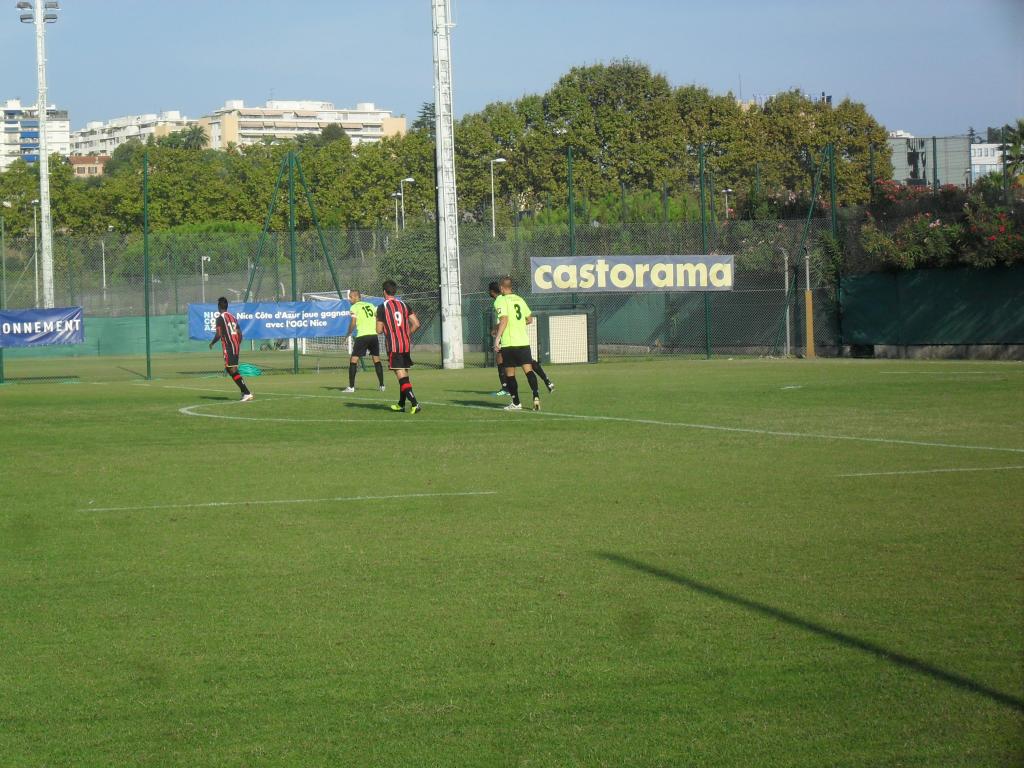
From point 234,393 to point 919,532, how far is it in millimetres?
17565

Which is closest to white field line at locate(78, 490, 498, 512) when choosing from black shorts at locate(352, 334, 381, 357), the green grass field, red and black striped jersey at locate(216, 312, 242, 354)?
the green grass field

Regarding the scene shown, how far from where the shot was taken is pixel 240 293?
3978 cm

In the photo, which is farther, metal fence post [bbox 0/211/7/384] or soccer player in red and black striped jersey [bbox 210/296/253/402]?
metal fence post [bbox 0/211/7/384]

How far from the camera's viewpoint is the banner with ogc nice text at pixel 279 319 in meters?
30.6

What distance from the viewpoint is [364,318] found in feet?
81.5

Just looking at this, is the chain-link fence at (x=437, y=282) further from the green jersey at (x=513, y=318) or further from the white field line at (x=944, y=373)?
the green jersey at (x=513, y=318)

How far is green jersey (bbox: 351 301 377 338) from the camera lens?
24.7m

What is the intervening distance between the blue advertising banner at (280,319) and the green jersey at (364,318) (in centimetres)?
604

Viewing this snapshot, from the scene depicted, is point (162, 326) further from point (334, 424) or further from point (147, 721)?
point (147, 721)

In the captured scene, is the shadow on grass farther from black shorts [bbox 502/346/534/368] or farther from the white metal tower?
the white metal tower

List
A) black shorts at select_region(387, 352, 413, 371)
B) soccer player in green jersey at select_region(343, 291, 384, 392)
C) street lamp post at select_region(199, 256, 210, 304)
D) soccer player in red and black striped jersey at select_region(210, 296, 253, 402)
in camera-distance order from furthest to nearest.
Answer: street lamp post at select_region(199, 256, 210, 304) → soccer player in green jersey at select_region(343, 291, 384, 392) → soccer player in red and black striped jersey at select_region(210, 296, 253, 402) → black shorts at select_region(387, 352, 413, 371)

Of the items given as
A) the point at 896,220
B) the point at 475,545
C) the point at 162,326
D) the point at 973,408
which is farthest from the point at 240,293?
the point at 475,545

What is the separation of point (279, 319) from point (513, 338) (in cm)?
1397

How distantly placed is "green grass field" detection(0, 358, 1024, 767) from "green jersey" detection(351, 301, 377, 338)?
9.60m
